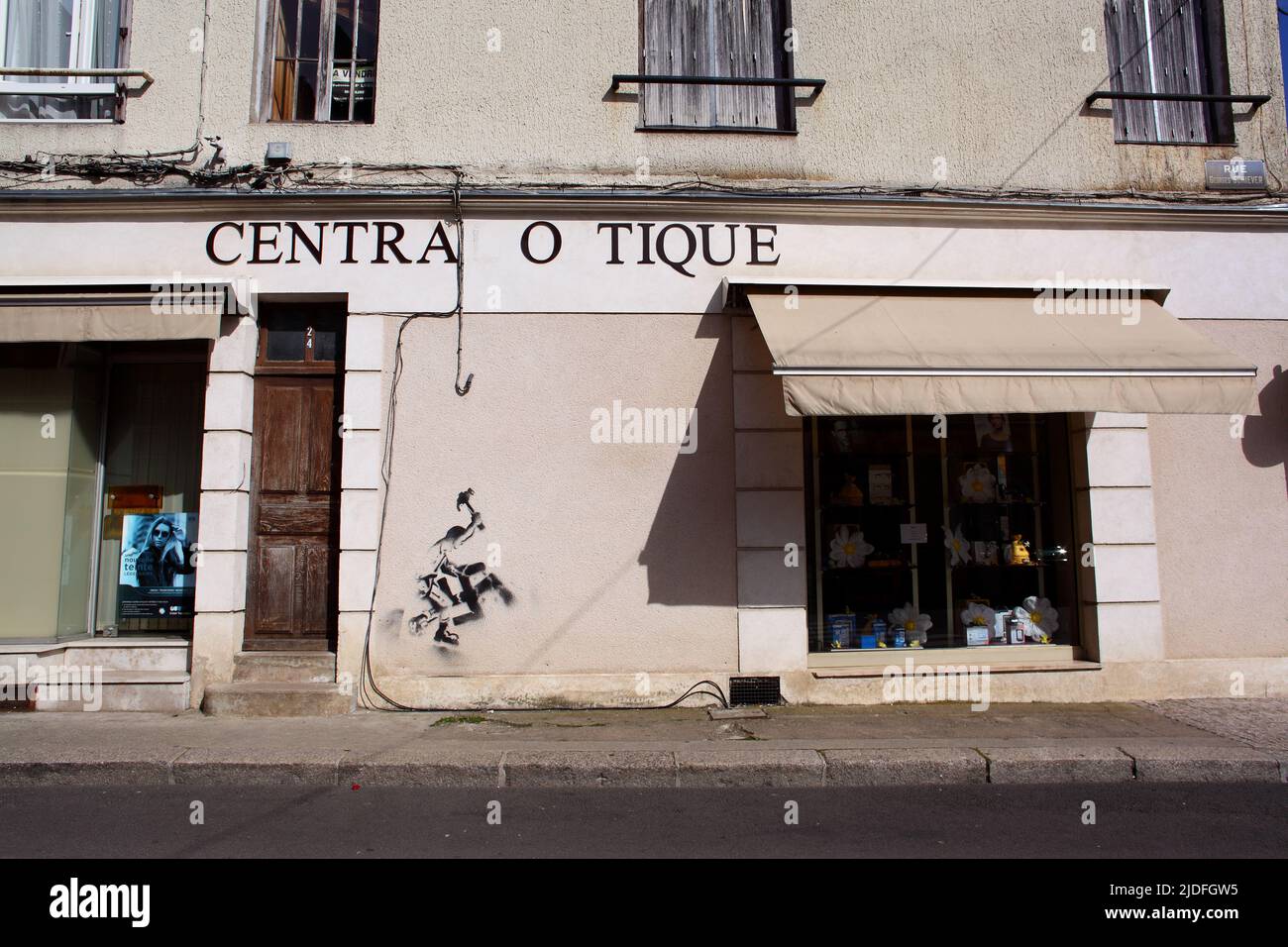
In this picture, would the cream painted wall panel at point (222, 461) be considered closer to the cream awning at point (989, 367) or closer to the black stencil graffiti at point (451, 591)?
the black stencil graffiti at point (451, 591)

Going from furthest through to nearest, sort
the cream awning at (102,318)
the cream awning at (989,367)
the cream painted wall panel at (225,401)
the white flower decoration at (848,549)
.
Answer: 1. the white flower decoration at (848,549)
2. the cream painted wall panel at (225,401)
3. the cream awning at (102,318)
4. the cream awning at (989,367)

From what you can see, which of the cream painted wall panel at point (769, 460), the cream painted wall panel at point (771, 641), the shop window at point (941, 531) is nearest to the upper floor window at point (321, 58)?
the cream painted wall panel at point (769, 460)

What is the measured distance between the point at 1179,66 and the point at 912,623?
5.53 meters

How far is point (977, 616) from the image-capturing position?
7559mm

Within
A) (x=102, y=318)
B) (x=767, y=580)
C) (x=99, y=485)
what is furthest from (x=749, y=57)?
(x=99, y=485)

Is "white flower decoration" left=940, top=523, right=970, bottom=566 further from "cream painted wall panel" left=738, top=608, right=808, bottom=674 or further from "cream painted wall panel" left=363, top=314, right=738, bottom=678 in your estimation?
"cream painted wall panel" left=363, top=314, right=738, bottom=678

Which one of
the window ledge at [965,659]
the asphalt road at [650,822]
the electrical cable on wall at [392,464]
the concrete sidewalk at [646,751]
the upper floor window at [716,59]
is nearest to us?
the asphalt road at [650,822]

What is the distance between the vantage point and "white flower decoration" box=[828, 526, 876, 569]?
746cm

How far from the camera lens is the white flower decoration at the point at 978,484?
7645 mm

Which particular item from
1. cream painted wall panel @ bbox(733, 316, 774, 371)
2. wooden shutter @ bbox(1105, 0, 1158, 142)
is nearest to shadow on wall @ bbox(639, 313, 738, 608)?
cream painted wall panel @ bbox(733, 316, 774, 371)

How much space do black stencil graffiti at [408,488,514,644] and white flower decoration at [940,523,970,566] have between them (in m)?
3.72

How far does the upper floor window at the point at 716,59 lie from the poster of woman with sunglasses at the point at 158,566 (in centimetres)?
535

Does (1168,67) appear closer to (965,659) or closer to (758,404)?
(758,404)
